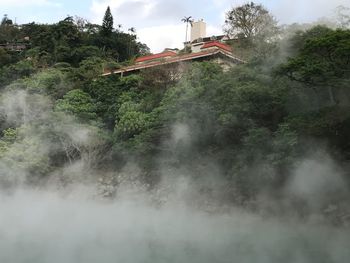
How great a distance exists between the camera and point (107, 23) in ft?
116

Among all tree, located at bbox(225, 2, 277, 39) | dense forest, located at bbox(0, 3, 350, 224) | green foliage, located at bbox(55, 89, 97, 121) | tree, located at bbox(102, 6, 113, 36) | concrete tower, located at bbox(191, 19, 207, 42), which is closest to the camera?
dense forest, located at bbox(0, 3, 350, 224)

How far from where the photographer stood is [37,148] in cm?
1695

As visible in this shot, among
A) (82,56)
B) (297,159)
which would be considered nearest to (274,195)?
(297,159)

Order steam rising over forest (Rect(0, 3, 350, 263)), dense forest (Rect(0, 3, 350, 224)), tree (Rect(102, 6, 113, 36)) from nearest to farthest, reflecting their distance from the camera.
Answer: steam rising over forest (Rect(0, 3, 350, 263)) → dense forest (Rect(0, 3, 350, 224)) → tree (Rect(102, 6, 113, 36))

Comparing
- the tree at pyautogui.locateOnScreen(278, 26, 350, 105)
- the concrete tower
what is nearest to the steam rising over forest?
the tree at pyautogui.locateOnScreen(278, 26, 350, 105)

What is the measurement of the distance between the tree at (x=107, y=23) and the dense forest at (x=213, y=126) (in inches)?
532

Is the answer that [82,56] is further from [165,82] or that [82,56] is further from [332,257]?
[332,257]

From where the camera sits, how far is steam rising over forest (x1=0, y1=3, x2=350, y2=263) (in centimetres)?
1126

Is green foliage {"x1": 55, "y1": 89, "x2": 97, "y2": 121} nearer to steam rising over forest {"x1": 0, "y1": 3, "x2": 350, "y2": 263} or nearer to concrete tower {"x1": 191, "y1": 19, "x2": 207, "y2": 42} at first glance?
steam rising over forest {"x1": 0, "y1": 3, "x2": 350, "y2": 263}

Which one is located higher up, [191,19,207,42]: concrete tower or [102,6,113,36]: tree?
[102,6,113,36]: tree

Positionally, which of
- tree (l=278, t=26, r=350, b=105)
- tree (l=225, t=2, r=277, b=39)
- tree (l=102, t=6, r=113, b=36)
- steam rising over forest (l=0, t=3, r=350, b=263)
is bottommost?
steam rising over forest (l=0, t=3, r=350, b=263)

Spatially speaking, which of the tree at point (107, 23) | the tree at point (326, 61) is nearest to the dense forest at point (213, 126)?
the tree at point (326, 61)

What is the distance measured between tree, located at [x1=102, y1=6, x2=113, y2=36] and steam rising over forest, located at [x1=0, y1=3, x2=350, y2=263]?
14.8 m

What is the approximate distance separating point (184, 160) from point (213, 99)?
217 cm
